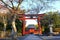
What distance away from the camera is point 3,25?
1582 inches

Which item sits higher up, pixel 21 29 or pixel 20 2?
pixel 20 2

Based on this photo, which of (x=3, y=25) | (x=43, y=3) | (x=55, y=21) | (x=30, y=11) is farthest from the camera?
(x=55, y=21)

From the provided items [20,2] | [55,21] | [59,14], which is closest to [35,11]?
[20,2]

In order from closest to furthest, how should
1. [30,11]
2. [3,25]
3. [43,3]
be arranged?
[43,3] < [30,11] < [3,25]

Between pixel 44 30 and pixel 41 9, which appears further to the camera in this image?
pixel 44 30

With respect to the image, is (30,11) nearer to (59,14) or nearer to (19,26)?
(19,26)

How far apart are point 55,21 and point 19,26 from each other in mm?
9153

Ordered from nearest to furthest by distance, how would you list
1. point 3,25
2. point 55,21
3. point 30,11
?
point 30,11, point 3,25, point 55,21

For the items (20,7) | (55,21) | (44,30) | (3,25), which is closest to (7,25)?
(3,25)

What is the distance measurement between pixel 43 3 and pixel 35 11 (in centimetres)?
158

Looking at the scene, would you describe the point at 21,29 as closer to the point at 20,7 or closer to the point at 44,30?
the point at 44,30

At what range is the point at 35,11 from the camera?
17625mm

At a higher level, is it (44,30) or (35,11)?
(35,11)

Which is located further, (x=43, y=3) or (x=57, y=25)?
(x=57, y=25)
